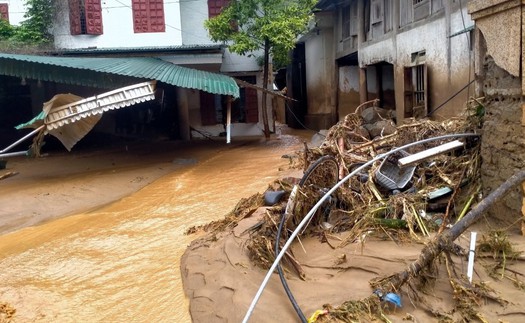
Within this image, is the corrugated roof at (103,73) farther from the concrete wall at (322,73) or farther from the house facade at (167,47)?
the concrete wall at (322,73)

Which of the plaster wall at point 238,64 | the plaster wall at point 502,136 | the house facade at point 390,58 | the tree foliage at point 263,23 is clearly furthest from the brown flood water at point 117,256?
the plaster wall at point 238,64

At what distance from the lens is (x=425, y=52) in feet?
37.5

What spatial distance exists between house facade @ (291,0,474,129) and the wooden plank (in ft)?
9.69

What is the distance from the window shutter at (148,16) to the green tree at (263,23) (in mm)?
2711

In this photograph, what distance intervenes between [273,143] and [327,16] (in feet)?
20.5

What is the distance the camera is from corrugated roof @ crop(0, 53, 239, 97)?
11.4 meters

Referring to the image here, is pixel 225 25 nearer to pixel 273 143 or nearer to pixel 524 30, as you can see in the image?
pixel 273 143

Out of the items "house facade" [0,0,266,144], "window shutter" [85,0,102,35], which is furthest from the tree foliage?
"window shutter" [85,0,102,35]

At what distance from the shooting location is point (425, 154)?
4.84 metres

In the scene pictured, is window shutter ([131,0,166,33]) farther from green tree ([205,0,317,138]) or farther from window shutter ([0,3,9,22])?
window shutter ([0,3,9,22])

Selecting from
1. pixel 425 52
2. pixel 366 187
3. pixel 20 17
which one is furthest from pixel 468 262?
pixel 20 17

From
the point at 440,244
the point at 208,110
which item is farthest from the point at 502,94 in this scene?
the point at 208,110

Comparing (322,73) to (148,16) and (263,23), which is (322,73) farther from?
(148,16)

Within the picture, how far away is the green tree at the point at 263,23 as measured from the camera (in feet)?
48.5
